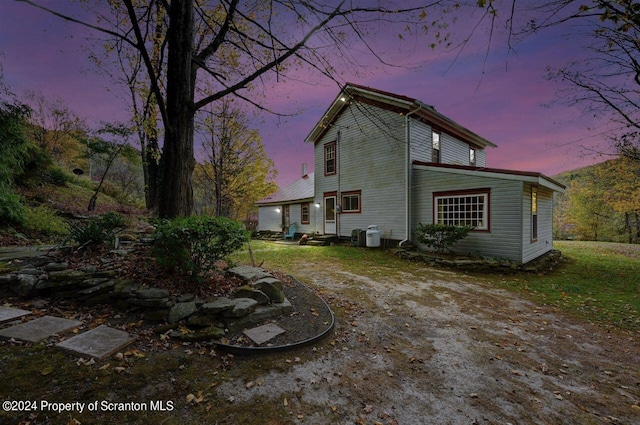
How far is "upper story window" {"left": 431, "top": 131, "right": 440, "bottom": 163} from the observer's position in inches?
477

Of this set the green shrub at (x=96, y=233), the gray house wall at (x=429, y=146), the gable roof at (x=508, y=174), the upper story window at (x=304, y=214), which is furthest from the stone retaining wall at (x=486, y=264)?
the green shrub at (x=96, y=233)

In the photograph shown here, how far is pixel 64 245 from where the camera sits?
184 inches

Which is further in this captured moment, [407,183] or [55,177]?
[55,177]

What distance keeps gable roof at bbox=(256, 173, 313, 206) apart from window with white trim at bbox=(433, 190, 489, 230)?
7.96m

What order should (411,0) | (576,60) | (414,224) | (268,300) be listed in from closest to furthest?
(411,0) < (268,300) < (576,60) < (414,224)

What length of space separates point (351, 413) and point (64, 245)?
19.0 feet

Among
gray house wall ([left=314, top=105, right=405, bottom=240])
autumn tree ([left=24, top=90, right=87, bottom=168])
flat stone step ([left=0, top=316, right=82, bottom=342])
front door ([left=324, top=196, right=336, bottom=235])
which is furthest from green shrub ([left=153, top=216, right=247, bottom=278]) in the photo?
autumn tree ([left=24, top=90, right=87, bottom=168])

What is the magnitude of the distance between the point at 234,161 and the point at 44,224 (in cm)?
1305

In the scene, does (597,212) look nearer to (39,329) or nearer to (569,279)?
(569,279)

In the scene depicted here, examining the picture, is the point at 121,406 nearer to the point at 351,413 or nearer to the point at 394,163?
the point at 351,413

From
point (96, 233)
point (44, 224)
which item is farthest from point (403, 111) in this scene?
point (44, 224)

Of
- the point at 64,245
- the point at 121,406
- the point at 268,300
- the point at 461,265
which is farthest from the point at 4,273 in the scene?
the point at 461,265

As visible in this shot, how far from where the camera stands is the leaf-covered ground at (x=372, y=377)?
2057 mm

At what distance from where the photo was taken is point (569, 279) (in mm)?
7137
